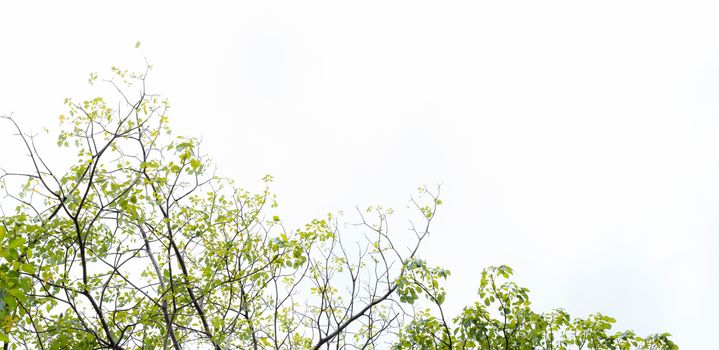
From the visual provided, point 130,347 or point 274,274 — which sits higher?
point 274,274

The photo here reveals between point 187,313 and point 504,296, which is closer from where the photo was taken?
point 504,296

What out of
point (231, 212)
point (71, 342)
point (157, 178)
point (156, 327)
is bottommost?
point (71, 342)

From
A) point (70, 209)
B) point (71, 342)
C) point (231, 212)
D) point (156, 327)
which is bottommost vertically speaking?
point (71, 342)

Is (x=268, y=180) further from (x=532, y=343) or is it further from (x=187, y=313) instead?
(x=532, y=343)

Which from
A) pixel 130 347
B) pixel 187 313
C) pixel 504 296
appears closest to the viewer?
pixel 504 296

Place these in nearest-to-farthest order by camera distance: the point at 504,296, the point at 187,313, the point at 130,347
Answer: the point at 504,296, the point at 130,347, the point at 187,313

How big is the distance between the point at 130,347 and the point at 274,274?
2444 mm

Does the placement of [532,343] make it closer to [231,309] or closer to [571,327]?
[571,327]

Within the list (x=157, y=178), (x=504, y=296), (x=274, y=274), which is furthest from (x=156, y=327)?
(x=504, y=296)

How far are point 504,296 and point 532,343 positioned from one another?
784 mm

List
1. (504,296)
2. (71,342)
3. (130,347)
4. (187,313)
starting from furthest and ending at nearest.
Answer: (187,313)
(130,347)
(71,342)
(504,296)

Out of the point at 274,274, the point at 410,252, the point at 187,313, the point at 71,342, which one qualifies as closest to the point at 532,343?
the point at 410,252

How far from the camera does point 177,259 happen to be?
9.78m

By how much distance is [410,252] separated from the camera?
30.2 feet
